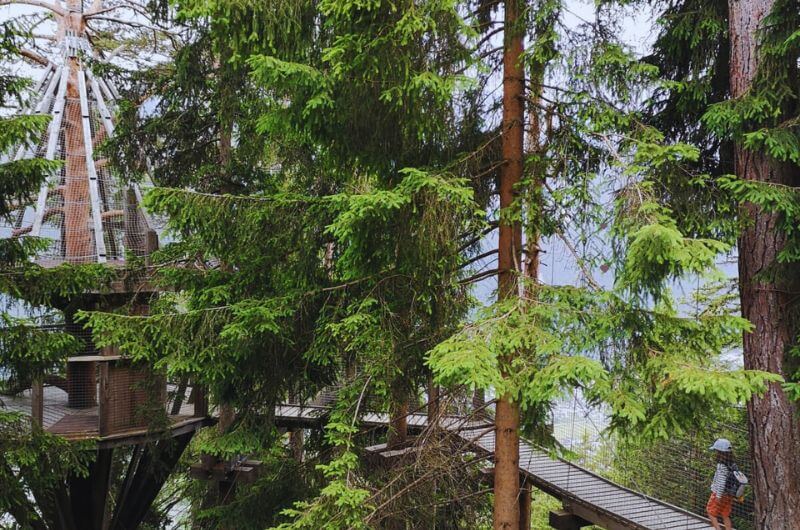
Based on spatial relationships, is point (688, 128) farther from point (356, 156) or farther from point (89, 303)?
point (89, 303)

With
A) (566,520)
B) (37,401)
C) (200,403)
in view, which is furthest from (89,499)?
(566,520)

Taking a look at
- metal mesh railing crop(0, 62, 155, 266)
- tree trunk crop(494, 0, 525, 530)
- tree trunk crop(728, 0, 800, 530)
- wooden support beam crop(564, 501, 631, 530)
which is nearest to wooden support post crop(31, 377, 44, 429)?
metal mesh railing crop(0, 62, 155, 266)

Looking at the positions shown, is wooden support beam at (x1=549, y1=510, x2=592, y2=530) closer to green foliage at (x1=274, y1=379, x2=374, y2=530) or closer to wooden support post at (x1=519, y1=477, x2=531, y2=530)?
wooden support post at (x1=519, y1=477, x2=531, y2=530)

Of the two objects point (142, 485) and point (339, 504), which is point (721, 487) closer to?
point (339, 504)

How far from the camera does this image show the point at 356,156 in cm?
458

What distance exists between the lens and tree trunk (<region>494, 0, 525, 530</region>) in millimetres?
4453

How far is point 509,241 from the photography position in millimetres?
4574

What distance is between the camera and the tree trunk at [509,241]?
4453 mm

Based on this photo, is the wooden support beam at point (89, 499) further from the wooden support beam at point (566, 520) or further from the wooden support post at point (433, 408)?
the wooden support beam at point (566, 520)

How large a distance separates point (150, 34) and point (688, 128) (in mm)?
8272

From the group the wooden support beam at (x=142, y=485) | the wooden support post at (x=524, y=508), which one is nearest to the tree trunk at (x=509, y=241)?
the wooden support post at (x=524, y=508)

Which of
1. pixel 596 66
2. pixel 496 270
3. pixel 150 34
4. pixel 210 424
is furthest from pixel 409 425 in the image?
pixel 150 34

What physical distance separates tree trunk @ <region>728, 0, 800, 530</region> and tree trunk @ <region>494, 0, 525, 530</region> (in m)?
1.65

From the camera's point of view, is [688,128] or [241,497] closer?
[688,128]
